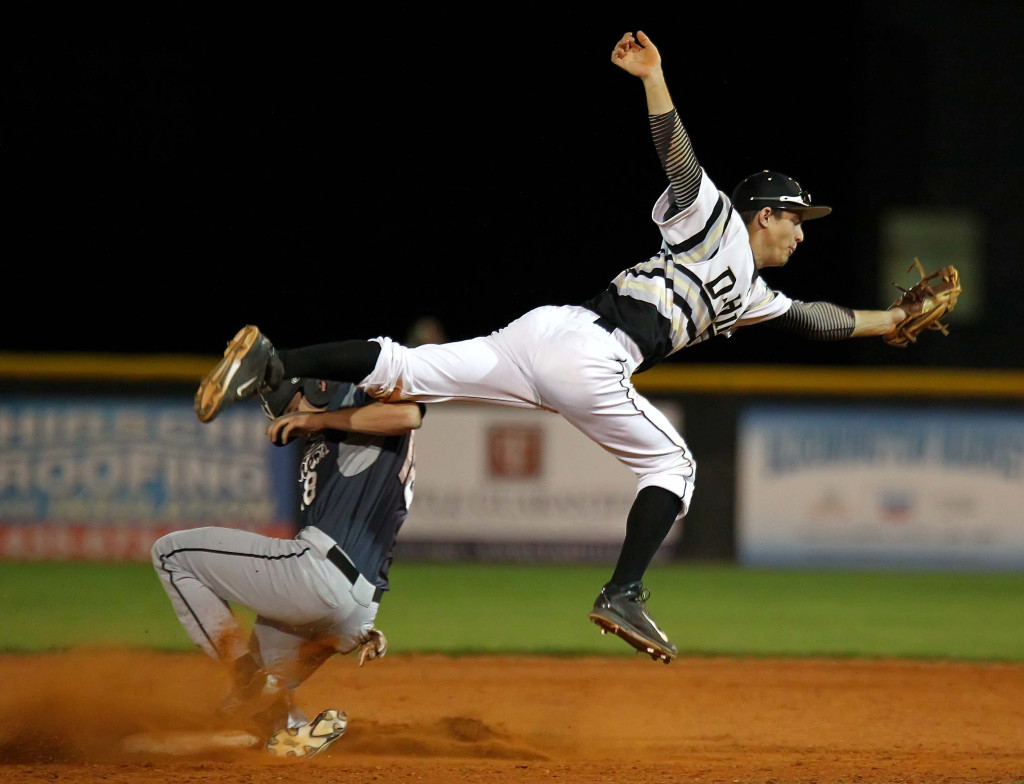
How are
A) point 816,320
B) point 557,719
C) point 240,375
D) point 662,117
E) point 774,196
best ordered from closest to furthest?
1. point 240,375
2. point 662,117
3. point 774,196
4. point 816,320
5. point 557,719

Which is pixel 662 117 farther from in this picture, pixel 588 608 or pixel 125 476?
pixel 125 476

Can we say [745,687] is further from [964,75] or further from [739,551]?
[964,75]

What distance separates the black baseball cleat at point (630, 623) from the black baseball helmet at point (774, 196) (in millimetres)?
1491

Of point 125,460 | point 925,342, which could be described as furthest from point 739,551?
point 925,342

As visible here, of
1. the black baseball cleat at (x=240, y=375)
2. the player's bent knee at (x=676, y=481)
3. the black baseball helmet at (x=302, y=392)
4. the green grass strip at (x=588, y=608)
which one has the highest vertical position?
the black baseball cleat at (x=240, y=375)

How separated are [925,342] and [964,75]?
11.5 feet

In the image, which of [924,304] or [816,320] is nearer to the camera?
[816,320]

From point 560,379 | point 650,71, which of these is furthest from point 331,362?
point 650,71

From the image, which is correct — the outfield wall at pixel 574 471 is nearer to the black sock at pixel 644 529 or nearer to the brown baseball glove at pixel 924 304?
the brown baseball glove at pixel 924 304

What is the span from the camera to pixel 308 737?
4.51 metres

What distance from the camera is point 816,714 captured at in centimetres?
550

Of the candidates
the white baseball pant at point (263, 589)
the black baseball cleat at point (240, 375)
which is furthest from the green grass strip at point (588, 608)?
the black baseball cleat at point (240, 375)

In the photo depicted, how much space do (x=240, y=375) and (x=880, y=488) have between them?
714 centimetres

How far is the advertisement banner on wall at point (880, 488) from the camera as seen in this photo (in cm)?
984
